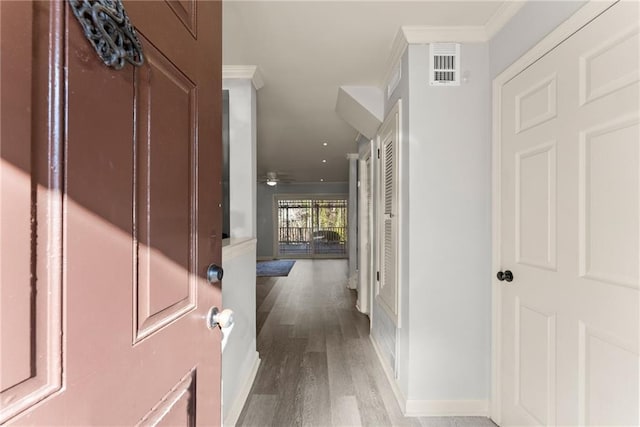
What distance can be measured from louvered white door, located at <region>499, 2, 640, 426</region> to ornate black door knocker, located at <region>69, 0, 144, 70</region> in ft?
4.84

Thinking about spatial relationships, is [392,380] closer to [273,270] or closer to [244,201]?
[244,201]

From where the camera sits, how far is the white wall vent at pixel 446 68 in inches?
78.0

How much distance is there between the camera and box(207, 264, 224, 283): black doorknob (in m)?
0.88

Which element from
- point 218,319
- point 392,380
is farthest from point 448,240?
point 218,319

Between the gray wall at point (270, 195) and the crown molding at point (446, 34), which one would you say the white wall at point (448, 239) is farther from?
the gray wall at point (270, 195)

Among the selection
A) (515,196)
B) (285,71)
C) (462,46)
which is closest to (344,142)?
(285,71)

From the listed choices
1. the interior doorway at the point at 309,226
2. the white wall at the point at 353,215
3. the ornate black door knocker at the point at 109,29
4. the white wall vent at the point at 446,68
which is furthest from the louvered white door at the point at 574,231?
the interior doorway at the point at 309,226

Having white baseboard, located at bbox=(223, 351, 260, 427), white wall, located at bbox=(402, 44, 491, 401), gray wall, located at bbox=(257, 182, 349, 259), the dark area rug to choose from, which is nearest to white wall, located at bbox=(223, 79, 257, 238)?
white baseboard, located at bbox=(223, 351, 260, 427)

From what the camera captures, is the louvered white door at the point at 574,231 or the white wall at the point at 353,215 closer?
the louvered white door at the point at 574,231

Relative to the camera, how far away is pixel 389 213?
103 inches

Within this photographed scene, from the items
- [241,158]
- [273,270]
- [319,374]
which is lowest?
[273,270]

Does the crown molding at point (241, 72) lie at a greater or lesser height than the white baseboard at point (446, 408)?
greater

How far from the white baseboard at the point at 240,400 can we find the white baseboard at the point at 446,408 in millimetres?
1030

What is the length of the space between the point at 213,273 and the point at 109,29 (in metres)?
0.59
